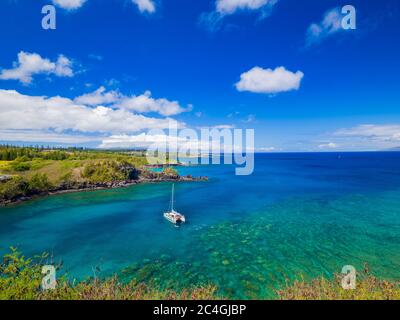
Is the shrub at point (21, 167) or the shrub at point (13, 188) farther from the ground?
the shrub at point (21, 167)

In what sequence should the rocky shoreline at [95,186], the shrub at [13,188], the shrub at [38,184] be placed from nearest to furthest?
the shrub at [13,188], the rocky shoreline at [95,186], the shrub at [38,184]

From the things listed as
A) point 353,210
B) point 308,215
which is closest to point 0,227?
point 308,215

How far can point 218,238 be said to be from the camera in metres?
31.8

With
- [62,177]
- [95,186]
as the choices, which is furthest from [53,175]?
[95,186]

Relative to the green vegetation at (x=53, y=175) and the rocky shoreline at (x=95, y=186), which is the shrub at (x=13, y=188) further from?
the rocky shoreline at (x=95, y=186)

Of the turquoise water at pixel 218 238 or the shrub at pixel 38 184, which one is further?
the shrub at pixel 38 184

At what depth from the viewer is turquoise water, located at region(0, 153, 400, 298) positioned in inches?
920

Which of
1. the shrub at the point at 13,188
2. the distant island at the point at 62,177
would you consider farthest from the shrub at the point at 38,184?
the shrub at the point at 13,188

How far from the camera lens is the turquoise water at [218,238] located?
23375 mm

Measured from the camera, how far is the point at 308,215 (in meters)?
42.1

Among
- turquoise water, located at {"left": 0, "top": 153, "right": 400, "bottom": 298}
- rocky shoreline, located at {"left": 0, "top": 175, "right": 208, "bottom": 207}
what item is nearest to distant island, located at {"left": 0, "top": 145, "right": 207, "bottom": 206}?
rocky shoreline, located at {"left": 0, "top": 175, "right": 208, "bottom": 207}

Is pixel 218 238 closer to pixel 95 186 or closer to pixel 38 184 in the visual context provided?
pixel 38 184
